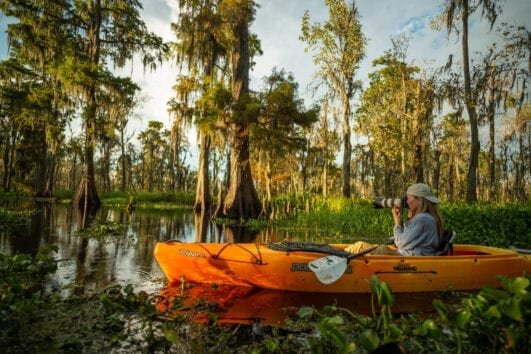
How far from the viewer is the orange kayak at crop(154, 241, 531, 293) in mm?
5250

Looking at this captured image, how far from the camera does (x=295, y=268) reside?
17.2 ft

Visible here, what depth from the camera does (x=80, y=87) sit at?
61.8ft

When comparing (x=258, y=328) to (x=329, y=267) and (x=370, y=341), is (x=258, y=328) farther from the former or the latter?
(x=370, y=341)

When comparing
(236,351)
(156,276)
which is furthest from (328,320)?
(156,276)

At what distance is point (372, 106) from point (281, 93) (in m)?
11.6

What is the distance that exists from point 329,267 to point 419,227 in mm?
1671

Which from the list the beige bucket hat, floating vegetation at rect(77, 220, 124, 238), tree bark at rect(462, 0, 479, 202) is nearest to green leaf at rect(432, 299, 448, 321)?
the beige bucket hat

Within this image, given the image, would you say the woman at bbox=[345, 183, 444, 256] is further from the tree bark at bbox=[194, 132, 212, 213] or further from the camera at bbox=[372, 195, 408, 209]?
the tree bark at bbox=[194, 132, 212, 213]

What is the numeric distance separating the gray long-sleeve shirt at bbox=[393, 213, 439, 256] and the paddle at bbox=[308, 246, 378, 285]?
3.84ft

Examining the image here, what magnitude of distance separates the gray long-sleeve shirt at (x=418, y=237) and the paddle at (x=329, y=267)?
1.17 metres

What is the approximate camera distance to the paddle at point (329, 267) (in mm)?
4438

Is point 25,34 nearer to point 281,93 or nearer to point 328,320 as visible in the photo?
point 281,93

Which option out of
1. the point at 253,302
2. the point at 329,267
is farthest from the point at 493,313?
the point at 253,302

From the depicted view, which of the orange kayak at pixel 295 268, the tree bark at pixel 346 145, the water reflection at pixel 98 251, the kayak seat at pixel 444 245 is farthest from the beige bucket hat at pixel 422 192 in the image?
the tree bark at pixel 346 145
